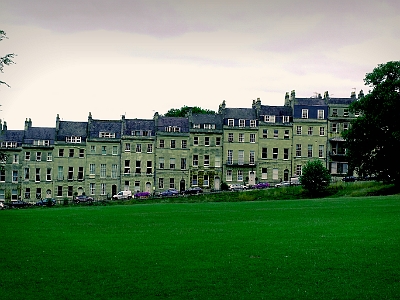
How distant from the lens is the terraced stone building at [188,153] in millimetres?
111875

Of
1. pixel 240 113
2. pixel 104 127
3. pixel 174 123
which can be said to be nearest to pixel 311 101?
pixel 240 113

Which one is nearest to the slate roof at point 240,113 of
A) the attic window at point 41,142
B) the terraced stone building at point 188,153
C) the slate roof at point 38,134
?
the terraced stone building at point 188,153

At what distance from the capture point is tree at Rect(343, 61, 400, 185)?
245 feet

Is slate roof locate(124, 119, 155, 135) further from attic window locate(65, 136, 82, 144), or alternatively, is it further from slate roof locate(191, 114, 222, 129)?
attic window locate(65, 136, 82, 144)

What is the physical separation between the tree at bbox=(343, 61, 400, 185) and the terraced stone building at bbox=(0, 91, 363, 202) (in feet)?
107

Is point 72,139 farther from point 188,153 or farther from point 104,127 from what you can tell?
point 188,153

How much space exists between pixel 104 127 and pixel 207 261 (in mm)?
92715

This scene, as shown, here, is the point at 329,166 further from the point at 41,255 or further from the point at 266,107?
the point at 41,255

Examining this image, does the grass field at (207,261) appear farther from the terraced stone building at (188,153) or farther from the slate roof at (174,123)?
the slate roof at (174,123)

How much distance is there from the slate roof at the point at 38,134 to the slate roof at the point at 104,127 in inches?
290

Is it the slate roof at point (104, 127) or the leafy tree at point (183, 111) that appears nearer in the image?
the slate roof at point (104, 127)

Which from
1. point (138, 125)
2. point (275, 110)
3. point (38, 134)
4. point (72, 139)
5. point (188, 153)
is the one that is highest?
point (275, 110)

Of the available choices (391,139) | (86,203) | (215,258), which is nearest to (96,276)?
(215,258)

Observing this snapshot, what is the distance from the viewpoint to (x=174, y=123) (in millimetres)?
114250
